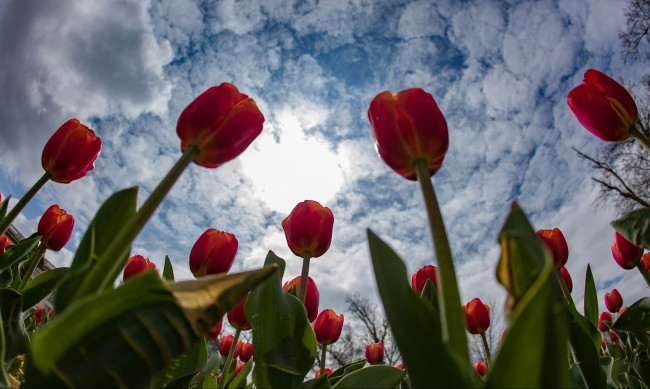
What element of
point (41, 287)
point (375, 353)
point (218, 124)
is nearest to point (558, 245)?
point (218, 124)

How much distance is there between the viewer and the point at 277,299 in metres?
1.11

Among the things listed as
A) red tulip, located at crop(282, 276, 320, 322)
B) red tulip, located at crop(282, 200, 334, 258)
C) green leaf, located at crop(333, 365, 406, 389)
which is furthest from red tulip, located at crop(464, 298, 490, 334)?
green leaf, located at crop(333, 365, 406, 389)

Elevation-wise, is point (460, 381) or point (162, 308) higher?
point (162, 308)

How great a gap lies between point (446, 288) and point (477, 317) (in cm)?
202

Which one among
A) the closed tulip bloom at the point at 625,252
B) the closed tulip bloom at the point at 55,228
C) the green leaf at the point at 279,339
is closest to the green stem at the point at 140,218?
the green leaf at the point at 279,339

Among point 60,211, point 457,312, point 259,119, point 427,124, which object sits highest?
point 60,211

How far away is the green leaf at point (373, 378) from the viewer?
1042 millimetres

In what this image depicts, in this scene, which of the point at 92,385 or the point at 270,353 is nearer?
the point at 92,385

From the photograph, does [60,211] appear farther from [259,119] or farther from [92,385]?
[92,385]

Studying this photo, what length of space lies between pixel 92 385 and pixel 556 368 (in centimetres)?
69

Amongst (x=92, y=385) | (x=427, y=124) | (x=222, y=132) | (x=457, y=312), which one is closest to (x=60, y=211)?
(x=222, y=132)

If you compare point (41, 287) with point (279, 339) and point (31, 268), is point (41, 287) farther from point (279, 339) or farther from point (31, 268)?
point (279, 339)

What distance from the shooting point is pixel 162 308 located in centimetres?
61

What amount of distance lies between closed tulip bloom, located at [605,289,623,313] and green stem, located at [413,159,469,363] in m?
4.62
